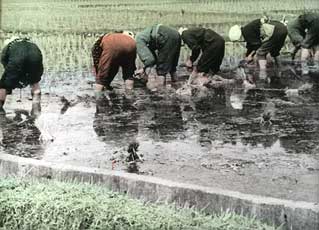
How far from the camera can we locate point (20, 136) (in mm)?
6258

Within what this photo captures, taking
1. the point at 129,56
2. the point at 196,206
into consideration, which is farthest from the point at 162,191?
the point at 129,56

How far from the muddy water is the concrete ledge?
1.36 ft

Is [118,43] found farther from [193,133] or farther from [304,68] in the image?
[304,68]

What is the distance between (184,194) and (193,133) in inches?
85.9

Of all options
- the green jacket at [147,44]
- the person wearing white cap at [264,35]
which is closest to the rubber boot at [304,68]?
the person wearing white cap at [264,35]

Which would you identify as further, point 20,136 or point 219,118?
point 219,118

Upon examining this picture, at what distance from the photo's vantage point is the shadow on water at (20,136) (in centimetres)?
564

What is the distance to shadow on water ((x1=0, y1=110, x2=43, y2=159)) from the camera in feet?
18.5

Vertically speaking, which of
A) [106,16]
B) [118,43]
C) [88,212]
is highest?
[106,16]

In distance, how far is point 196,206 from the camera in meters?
3.86

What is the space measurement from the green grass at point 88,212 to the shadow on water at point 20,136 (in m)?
1.57

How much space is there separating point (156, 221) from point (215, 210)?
0.52m

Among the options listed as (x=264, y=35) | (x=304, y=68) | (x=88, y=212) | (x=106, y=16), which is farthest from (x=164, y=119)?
(x=106, y=16)

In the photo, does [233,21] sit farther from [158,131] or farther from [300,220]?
[300,220]
